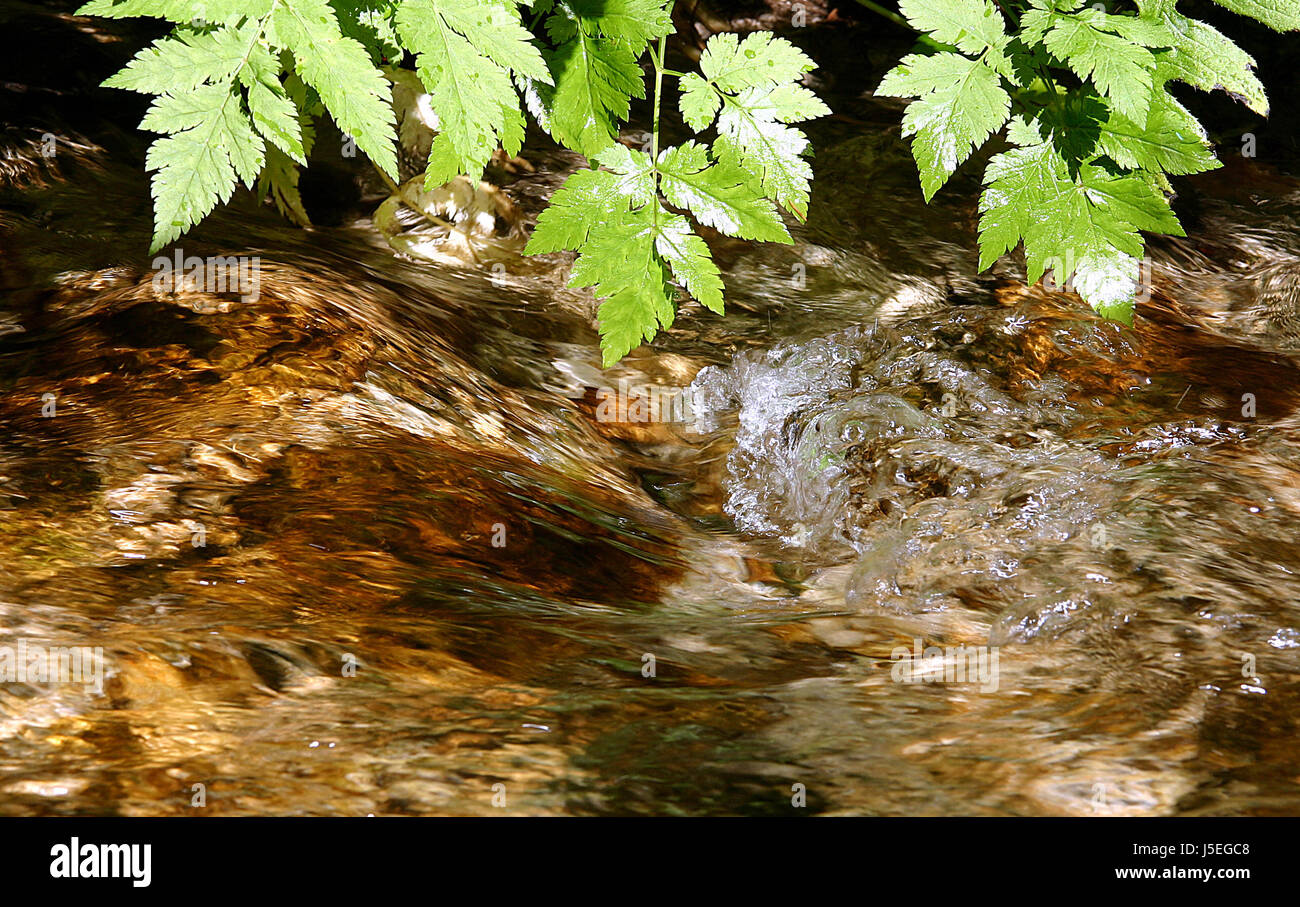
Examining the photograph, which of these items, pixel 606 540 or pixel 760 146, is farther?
pixel 606 540

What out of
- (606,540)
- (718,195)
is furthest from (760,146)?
(606,540)

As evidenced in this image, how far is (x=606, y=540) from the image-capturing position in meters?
2.55

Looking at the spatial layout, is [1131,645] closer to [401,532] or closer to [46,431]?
[401,532]

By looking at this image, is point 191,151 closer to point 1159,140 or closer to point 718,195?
point 718,195

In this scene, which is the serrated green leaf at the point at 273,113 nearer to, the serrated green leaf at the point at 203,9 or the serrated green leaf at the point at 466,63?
the serrated green leaf at the point at 203,9

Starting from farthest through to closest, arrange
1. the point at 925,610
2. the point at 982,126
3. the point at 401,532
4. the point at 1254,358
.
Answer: the point at 1254,358, the point at 925,610, the point at 401,532, the point at 982,126

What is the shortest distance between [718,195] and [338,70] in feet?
2.22

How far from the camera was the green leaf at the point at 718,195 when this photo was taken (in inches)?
74.0

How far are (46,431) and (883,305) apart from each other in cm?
322

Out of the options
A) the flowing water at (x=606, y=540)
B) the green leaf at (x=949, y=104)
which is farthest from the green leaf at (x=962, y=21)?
the flowing water at (x=606, y=540)

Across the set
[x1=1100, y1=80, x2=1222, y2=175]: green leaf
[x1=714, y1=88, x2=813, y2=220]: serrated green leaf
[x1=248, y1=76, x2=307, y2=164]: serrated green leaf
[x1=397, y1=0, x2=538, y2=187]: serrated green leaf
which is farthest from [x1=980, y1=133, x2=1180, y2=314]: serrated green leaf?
[x1=248, y1=76, x2=307, y2=164]: serrated green leaf

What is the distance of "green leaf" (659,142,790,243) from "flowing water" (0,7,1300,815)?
803mm

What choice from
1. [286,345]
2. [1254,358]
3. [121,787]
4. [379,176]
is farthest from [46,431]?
[1254,358]
